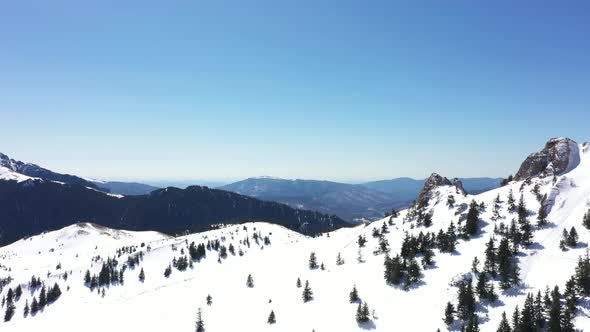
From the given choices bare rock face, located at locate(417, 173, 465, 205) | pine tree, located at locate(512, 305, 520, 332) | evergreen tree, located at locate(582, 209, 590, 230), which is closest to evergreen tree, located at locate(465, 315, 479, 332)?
pine tree, located at locate(512, 305, 520, 332)

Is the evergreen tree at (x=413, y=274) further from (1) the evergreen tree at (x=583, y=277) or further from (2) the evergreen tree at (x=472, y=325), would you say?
(1) the evergreen tree at (x=583, y=277)

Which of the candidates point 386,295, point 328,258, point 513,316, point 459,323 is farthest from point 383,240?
point 513,316

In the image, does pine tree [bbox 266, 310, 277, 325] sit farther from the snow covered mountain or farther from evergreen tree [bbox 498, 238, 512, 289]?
evergreen tree [bbox 498, 238, 512, 289]

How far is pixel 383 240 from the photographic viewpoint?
15962 cm

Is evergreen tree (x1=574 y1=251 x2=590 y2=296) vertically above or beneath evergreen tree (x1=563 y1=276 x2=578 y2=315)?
above

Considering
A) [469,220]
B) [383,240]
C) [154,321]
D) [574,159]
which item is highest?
[574,159]

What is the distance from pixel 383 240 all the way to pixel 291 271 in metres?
46.3

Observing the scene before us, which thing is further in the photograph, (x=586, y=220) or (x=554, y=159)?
(x=554, y=159)

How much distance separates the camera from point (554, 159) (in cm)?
14750

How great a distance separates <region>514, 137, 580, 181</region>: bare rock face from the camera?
144 m

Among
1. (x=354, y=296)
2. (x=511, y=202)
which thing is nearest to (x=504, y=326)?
(x=354, y=296)

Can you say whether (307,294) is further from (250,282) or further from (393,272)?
(250,282)

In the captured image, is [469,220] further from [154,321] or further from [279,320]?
[154,321]

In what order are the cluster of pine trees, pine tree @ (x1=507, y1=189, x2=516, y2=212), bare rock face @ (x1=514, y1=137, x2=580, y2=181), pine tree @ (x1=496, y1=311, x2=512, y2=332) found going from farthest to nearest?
bare rock face @ (x1=514, y1=137, x2=580, y2=181) < pine tree @ (x1=507, y1=189, x2=516, y2=212) < the cluster of pine trees < pine tree @ (x1=496, y1=311, x2=512, y2=332)
